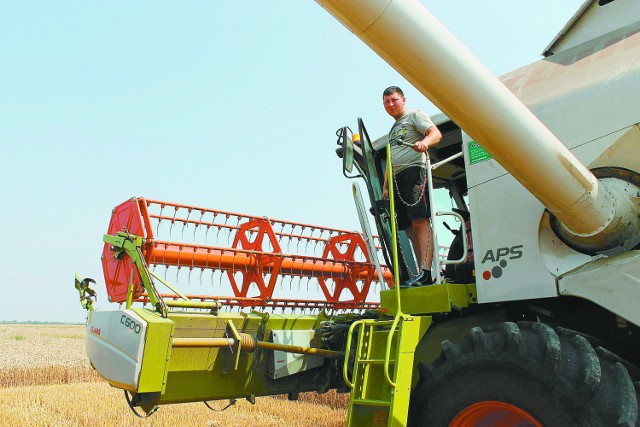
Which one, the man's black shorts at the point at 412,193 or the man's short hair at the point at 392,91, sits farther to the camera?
the man's short hair at the point at 392,91

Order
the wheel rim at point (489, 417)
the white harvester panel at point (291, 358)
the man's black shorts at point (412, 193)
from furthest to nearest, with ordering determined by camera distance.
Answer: the white harvester panel at point (291, 358) → the man's black shorts at point (412, 193) → the wheel rim at point (489, 417)

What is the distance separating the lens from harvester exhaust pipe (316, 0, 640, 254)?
1.89 m

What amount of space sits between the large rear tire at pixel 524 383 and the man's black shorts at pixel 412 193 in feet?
3.69

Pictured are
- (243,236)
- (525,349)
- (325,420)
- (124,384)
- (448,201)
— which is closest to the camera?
(525,349)

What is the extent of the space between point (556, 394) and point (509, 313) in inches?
33.9

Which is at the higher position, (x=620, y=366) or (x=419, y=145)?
(x=419, y=145)

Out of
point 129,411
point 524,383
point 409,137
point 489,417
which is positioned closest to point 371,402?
point 489,417

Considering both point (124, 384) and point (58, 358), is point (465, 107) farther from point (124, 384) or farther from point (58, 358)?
point (58, 358)

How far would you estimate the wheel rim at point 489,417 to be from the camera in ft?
7.73

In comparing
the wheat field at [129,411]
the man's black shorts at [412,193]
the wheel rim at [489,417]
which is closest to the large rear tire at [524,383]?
the wheel rim at [489,417]

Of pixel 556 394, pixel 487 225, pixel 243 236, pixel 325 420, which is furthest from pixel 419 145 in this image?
pixel 325 420

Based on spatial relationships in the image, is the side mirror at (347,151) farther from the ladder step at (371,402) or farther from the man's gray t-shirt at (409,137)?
the ladder step at (371,402)

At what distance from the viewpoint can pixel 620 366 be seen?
2111 mm

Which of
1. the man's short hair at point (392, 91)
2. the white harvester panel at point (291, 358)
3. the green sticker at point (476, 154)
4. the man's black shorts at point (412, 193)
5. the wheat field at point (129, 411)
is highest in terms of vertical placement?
the man's short hair at point (392, 91)
